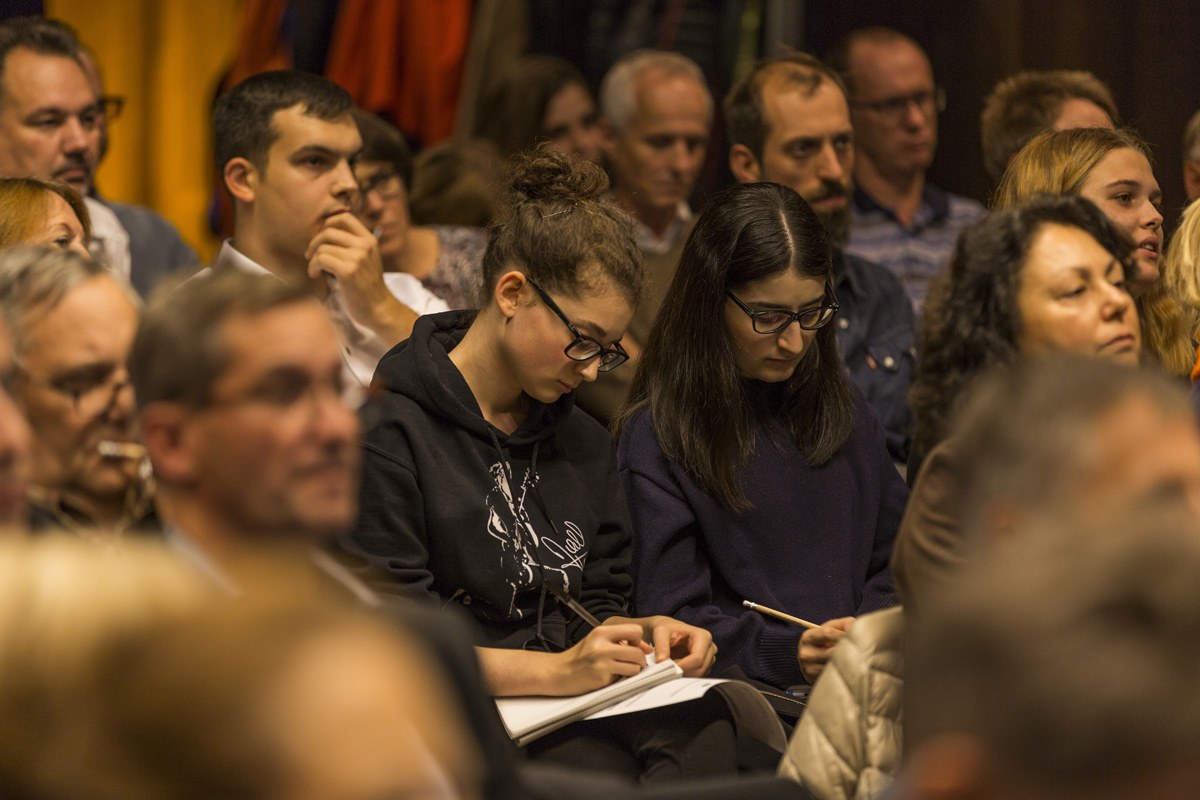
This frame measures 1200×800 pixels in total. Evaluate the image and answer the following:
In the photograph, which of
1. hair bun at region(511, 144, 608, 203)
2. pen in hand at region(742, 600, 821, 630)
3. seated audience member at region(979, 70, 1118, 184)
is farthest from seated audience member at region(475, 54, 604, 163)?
pen in hand at region(742, 600, 821, 630)

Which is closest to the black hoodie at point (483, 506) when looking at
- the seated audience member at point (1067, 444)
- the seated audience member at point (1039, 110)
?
the seated audience member at point (1067, 444)

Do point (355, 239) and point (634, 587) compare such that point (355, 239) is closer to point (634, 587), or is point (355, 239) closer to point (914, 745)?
point (634, 587)

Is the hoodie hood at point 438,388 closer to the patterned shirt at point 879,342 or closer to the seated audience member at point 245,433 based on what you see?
the seated audience member at point 245,433

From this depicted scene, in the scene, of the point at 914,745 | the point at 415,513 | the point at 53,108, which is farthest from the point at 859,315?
the point at 914,745

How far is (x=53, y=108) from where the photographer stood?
332 centimetres

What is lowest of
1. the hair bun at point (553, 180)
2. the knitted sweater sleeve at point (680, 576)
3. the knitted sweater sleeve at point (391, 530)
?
the knitted sweater sleeve at point (680, 576)

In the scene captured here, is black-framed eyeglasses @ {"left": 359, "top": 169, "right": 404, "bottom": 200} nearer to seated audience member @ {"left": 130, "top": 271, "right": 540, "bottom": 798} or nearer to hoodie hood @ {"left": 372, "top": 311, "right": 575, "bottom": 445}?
hoodie hood @ {"left": 372, "top": 311, "right": 575, "bottom": 445}

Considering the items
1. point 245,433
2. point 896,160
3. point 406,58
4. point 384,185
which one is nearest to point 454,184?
point 384,185

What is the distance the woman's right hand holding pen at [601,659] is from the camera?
2142mm

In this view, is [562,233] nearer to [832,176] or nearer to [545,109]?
[832,176]

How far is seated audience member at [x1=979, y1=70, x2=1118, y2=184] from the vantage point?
3301 millimetres

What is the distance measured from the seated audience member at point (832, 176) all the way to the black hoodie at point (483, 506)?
947 mm

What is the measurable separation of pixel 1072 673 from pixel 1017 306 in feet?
4.34

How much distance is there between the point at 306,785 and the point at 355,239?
7.29 feet
